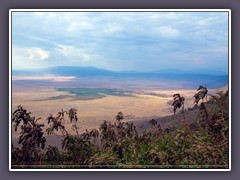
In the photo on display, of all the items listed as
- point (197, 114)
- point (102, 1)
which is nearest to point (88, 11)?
point (102, 1)

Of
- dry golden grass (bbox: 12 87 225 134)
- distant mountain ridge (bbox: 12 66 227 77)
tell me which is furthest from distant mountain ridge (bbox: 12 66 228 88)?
dry golden grass (bbox: 12 87 225 134)

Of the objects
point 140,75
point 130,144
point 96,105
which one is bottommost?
point 130,144

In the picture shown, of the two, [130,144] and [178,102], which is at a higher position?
[178,102]

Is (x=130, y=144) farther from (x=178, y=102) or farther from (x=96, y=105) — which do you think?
(x=178, y=102)

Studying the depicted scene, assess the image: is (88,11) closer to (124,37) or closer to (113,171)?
(124,37)

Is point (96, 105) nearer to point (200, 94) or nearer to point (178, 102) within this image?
point (178, 102)

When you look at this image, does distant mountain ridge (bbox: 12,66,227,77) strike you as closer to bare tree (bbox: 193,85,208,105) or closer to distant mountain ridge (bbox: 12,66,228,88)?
distant mountain ridge (bbox: 12,66,228,88)

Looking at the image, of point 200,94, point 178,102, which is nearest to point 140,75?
point 178,102

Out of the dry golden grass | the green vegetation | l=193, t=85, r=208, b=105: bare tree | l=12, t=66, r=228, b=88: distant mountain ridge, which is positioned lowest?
the green vegetation

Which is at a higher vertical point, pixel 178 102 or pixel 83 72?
pixel 83 72
